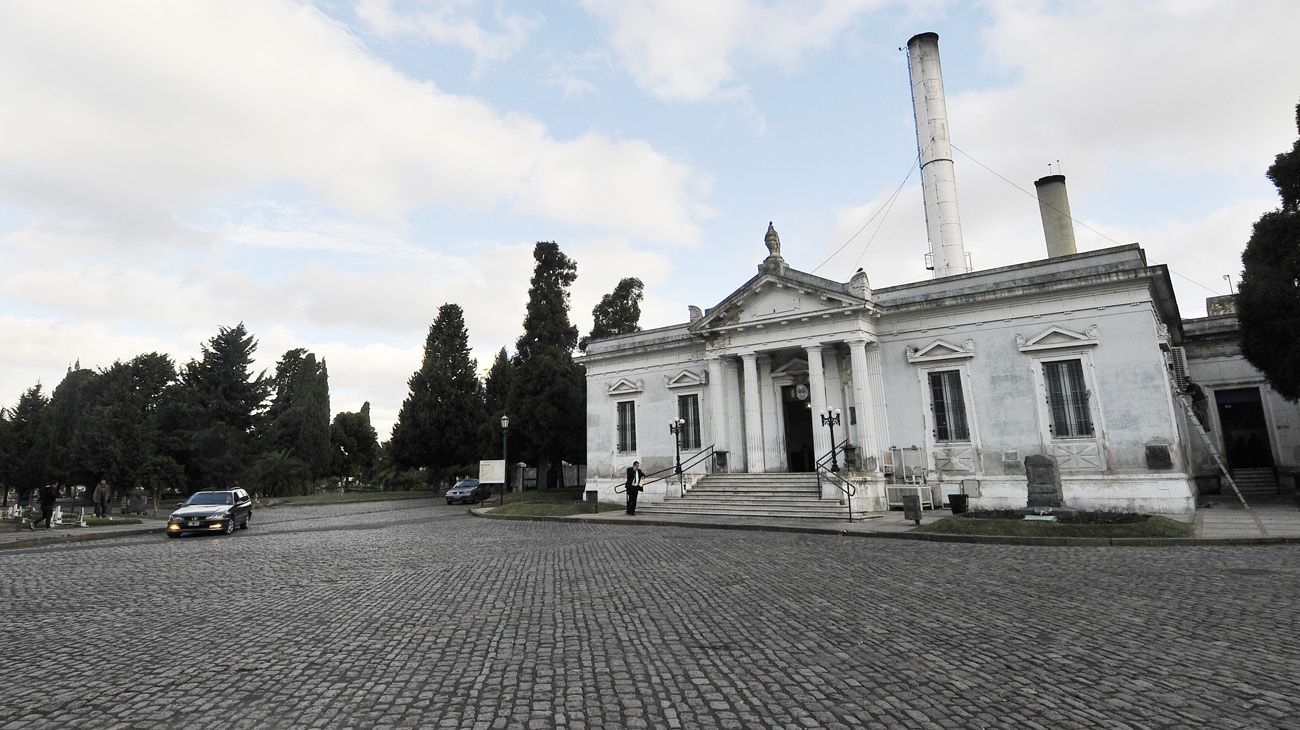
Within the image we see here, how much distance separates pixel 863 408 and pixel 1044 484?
21.9 ft

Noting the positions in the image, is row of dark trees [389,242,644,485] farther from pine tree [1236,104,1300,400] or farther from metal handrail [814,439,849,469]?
pine tree [1236,104,1300,400]

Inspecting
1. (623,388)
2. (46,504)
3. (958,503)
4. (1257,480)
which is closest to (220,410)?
(46,504)

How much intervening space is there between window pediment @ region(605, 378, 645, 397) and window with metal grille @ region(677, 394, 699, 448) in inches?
87.3

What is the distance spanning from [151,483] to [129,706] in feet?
100

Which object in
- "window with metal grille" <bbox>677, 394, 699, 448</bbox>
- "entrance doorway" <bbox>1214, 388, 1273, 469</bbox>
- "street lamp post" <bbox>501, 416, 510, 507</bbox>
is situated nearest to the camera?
"entrance doorway" <bbox>1214, 388, 1273, 469</bbox>

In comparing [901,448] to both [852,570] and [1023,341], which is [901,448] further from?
[852,570]

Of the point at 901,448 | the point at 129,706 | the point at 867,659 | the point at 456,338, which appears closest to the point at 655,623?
the point at 867,659

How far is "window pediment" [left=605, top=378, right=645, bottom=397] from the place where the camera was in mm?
28312

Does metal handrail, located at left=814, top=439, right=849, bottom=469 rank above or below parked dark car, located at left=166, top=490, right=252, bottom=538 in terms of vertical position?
above

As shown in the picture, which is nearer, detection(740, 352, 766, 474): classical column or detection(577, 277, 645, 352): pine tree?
detection(740, 352, 766, 474): classical column

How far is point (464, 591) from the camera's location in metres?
8.47

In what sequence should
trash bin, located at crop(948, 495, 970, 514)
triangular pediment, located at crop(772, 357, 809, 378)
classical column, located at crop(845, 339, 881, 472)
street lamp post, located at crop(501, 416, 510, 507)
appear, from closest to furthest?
trash bin, located at crop(948, 495, 970, 514)
classical column, located at crop(845, 339, 881, 472)
triangular pediment, located at crop(772, 357, 809, 378)
street lamp post, located at crop(501, 416, 510, 507)

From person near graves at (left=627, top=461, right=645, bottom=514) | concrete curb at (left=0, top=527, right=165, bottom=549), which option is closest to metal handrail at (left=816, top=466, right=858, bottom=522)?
person near graves at (left=627, top=461, right=645, bottom=514)

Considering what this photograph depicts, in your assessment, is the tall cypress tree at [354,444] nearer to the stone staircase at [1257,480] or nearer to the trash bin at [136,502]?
the trash bin at [136,502]
